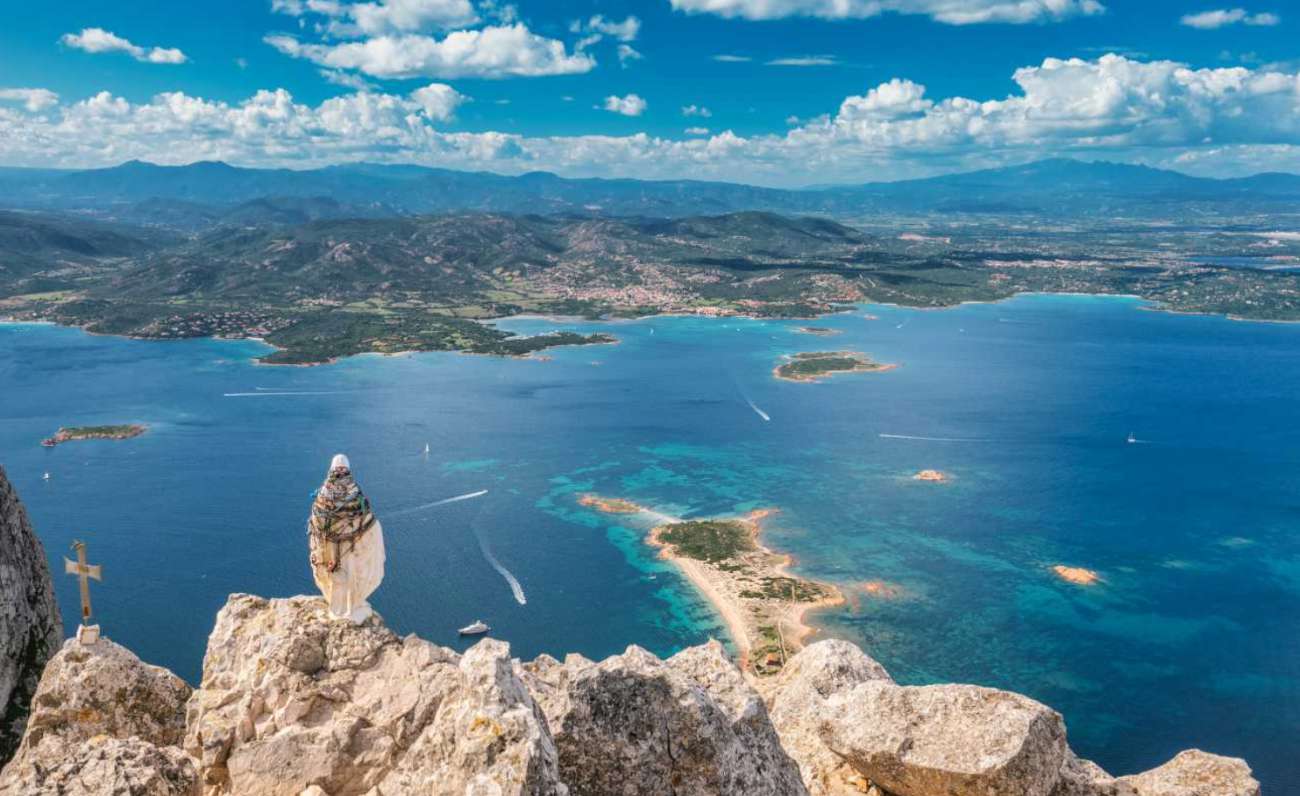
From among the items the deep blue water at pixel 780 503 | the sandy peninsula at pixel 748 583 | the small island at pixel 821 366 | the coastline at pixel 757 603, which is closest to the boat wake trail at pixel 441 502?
the deep blue water at pixel 780 503

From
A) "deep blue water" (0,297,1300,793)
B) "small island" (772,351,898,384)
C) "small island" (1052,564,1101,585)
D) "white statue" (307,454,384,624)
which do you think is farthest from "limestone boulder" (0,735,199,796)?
"small island" (772,351,898,384)

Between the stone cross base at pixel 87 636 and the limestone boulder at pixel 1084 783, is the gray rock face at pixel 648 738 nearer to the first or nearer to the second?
the limestone boulder at pixel 1084 783

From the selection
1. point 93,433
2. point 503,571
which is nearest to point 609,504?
point 503,571

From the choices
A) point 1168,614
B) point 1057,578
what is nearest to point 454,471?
point 1057,578

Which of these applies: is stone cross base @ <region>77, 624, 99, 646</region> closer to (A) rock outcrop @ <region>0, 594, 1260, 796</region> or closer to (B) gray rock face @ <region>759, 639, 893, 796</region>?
(A) rock outcrop @ <region>0, 594, 1260, 796</region>

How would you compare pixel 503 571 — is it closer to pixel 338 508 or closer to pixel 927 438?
pixel 338 508

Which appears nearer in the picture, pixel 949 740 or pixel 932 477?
pixel 949 740
